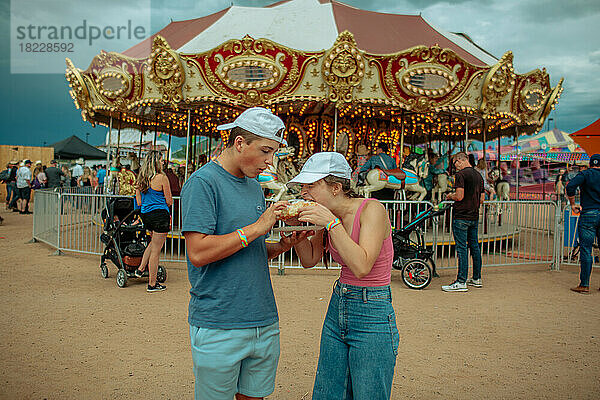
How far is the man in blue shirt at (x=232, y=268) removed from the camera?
1.71 metres

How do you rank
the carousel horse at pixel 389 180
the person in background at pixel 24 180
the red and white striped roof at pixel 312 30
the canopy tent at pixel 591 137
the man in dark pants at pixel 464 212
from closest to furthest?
the man in dark pants at pixel 464 212
the carousel horse at pixel 389 180
the red and white striped roof at pixel 312 30
the canopy tent at pixel 591 137
the person in background at pixel 24 180

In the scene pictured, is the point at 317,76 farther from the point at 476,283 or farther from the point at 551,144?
the point at 551,144

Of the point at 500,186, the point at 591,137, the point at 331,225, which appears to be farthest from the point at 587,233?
the point at 591,137

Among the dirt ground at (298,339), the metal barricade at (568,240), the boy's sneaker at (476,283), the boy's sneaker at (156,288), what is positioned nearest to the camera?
the dirt ground at (298,339)

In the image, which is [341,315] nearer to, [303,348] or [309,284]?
[303,348]

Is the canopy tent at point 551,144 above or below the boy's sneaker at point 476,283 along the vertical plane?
above

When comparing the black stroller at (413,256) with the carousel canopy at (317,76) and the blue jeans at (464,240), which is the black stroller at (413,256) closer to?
the blue jeans at (464,240)

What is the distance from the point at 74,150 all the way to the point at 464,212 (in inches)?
958

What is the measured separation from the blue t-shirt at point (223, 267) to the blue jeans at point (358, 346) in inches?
14.2

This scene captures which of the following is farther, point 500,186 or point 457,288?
point 500,186

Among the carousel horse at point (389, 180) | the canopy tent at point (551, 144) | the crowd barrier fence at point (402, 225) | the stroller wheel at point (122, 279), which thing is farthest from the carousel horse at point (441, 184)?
the canopy tent at point (551, 144)

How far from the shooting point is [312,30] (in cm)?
1082

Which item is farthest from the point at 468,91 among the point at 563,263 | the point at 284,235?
the point at 284,235

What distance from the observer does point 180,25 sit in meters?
13.6
